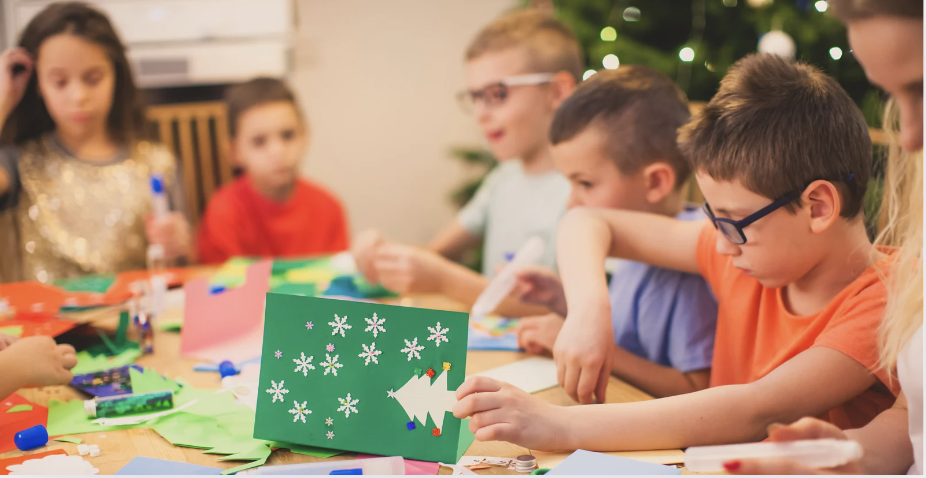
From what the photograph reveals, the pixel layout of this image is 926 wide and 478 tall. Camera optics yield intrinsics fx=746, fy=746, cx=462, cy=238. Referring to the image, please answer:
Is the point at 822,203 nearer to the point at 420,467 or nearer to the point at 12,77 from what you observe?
the point at 420,467

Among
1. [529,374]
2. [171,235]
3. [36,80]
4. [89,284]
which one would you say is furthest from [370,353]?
[36,80]

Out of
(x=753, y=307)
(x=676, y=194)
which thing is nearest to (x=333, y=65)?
(x=676, y=194)

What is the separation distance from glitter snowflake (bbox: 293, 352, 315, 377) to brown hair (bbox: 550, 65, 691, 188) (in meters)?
0.55

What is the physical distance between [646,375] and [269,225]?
50.0 inches

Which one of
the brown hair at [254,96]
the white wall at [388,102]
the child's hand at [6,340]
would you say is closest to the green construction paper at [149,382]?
the child's hand at [6,340]

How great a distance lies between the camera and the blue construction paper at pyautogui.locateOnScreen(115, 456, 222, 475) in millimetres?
671

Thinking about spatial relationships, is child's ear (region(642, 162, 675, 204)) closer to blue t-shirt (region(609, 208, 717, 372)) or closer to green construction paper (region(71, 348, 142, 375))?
blue t-shirt (region(609, 208, 717, 372))

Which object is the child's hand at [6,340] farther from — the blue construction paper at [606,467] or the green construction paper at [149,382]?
the blue construction paper at [606,467]

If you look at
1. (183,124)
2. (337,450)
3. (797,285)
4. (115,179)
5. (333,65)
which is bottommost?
(337,450)

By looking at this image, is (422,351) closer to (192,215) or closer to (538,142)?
(538,142)

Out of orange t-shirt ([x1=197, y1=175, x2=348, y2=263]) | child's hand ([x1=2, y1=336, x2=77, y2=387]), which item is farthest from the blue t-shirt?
orange t-shirt ([x1=197, y1=175, x2=348, y2=263])

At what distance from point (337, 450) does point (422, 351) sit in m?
0.13

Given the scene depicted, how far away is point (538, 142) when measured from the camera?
4.91 feet

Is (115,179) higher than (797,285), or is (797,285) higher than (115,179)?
(115,179)
